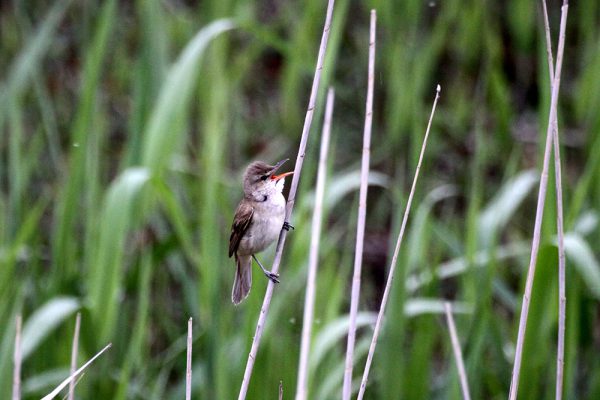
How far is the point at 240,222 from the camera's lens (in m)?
3.02

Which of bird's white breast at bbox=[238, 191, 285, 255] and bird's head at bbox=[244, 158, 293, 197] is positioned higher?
bird's head at bbox=[244, 158, 293, 197]

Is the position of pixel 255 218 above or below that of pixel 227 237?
above

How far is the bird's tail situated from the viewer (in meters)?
2.90

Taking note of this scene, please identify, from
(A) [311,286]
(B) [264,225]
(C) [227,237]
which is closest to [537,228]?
(A) [311,286]

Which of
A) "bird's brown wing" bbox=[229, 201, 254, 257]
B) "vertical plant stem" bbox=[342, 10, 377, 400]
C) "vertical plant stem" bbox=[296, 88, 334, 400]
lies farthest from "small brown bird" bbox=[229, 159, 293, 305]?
"vertical plant stem" bbox=[342, 10, 377, 400]

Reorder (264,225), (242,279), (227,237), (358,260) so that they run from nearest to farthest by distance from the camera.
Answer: (358,260), (264,225), (242,279), (227,237)

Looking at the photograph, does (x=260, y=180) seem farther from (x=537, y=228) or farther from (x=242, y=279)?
(x=537, y=228)

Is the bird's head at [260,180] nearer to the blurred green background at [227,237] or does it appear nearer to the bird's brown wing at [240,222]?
the bird's brown wing at [240,222]

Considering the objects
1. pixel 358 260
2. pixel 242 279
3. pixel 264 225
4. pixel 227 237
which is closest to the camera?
pixel 358 260

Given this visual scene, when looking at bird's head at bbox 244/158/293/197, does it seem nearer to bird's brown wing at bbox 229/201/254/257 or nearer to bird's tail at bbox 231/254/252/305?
bird's brown wing at bbox 229/201/254/257

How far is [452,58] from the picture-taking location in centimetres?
596

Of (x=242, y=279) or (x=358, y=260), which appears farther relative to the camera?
(x=242, y=279)

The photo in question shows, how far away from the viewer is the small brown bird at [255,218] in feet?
9.36

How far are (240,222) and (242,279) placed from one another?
0.18 metres
